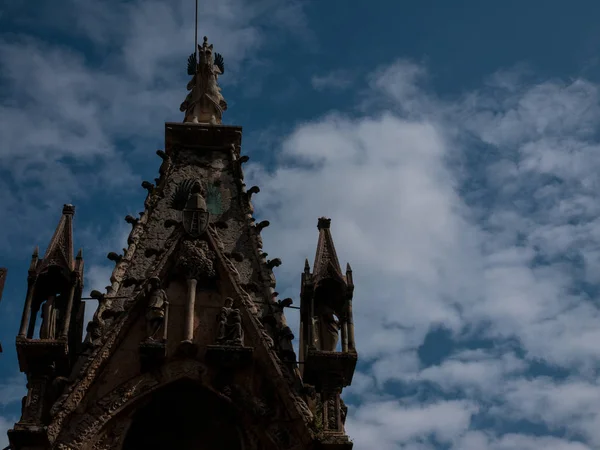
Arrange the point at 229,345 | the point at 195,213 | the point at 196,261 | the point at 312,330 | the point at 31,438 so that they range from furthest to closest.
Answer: the point at 195,213, the point at 196,261, the point at 312,330, the point at 229,345, the point at 31,438

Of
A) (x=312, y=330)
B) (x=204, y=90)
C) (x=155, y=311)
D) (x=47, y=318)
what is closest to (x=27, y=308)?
(x=47, y=318)

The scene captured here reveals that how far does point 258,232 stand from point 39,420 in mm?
5548

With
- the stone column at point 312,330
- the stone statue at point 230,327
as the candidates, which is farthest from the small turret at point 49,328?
the stone column at point 312,330

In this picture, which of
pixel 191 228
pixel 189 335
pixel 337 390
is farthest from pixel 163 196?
pixel 337 390

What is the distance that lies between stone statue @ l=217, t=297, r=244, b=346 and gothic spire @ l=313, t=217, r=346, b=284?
1.47 metres

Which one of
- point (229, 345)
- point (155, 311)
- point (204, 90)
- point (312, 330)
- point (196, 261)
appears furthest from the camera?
point (204, 90)

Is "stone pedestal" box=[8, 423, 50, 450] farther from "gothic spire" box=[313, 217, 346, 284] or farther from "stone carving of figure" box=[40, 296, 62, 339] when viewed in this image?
"gothic spire" box=[313, 217, 346, 284]

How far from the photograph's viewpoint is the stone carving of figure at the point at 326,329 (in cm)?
1727

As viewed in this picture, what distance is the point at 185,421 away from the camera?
16719mm

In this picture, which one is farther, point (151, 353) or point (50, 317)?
point (50, 317)

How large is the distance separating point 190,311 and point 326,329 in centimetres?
214

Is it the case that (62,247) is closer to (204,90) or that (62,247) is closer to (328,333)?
(328,333)

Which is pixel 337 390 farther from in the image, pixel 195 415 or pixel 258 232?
pixel 258 232

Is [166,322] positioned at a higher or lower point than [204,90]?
lower
